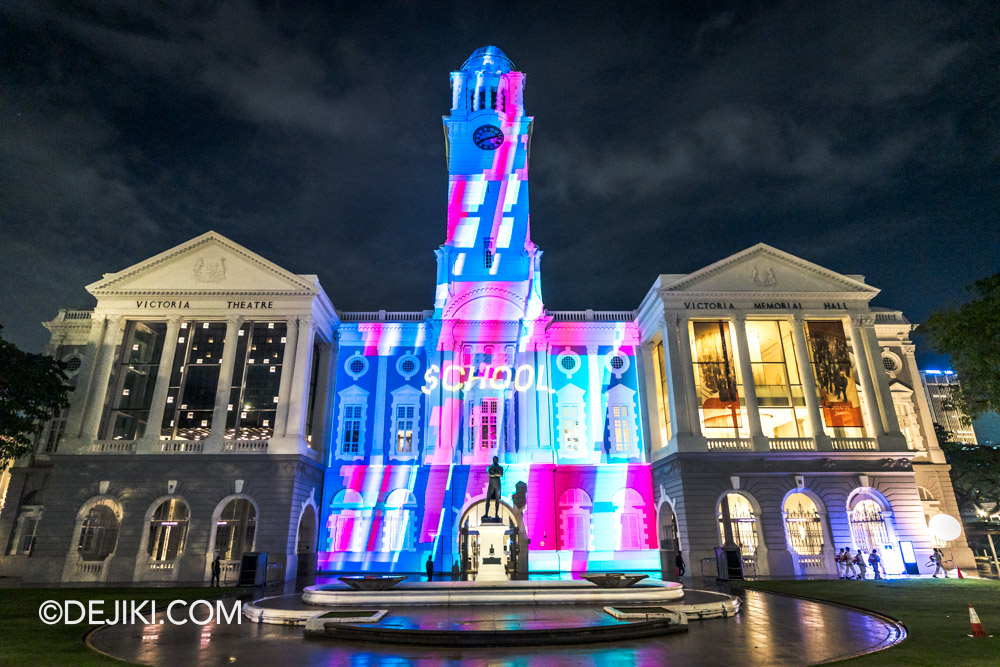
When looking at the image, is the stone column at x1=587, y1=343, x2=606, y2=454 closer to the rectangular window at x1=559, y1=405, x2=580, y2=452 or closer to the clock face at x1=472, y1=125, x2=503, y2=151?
the rectangular window at x1=559, y1=405, x2=580, y2=452

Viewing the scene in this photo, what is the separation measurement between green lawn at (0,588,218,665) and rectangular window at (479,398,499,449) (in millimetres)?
15128

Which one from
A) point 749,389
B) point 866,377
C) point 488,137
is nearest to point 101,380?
point 488,137

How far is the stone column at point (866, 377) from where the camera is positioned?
97.7 feet

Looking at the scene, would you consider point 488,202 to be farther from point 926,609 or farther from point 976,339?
point 926,609

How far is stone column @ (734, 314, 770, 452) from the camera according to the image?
28859mm

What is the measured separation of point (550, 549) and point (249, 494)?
1579 cm

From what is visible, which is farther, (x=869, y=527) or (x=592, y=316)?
(x=592, y=316)

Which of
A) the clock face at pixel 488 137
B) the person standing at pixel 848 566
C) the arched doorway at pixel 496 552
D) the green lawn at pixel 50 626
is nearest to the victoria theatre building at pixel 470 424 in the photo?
the person standing at pixel 848 566

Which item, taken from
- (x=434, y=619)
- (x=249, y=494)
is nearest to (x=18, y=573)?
(x=249, y=494)

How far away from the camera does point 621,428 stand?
33.8 m

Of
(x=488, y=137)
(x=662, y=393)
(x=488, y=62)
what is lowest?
(x=662, y=393)

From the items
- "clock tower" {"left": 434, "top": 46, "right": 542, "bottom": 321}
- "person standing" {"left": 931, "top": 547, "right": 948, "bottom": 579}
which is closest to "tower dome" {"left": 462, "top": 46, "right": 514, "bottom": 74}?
"clock tower" {"left": 434, "top": 46, "right": 542, "bottom": 321}

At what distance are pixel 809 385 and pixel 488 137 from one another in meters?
24.8

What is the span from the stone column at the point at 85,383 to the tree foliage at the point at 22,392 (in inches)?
24.5
